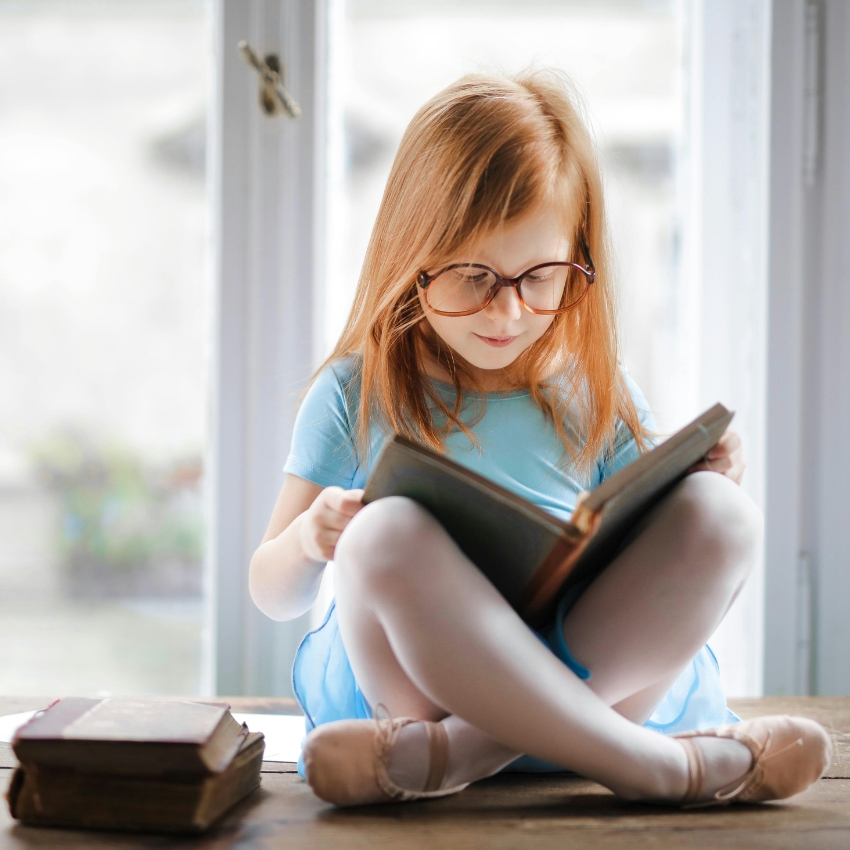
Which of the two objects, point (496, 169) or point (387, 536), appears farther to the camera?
point (496, 169)

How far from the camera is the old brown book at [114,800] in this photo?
2.25 ft

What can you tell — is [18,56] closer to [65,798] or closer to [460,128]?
[460,128]

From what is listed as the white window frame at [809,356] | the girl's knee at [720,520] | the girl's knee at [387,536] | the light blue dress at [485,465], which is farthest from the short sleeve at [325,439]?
the white window frame at [809,356]

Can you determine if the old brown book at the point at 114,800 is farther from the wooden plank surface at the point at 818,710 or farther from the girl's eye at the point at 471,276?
the wooden plank surface at the point at 818,710

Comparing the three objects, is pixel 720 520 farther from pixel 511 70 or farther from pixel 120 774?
pixel 511 70

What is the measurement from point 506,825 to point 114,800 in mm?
315

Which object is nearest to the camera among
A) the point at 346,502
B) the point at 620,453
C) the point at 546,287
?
the point at 346,502

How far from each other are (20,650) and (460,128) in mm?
1204

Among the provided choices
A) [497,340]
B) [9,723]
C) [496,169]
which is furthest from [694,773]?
[9,723]

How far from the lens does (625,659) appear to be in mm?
769

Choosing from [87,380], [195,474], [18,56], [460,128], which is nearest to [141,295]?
[87,380]

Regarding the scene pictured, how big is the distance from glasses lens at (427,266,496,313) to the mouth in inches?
1.8

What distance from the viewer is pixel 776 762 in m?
0.74

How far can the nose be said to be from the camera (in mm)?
854
